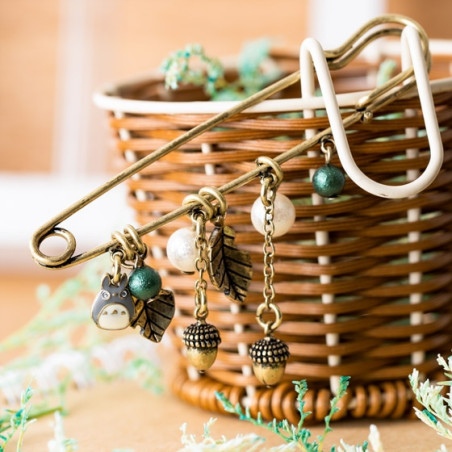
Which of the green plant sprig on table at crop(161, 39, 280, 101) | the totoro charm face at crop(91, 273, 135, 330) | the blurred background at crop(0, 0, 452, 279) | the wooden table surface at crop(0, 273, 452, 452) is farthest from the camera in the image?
the blurred background at crop(0, 0, 452, 279)

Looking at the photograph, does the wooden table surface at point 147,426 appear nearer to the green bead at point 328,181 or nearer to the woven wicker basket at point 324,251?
the woven wicker basket at point 324,251

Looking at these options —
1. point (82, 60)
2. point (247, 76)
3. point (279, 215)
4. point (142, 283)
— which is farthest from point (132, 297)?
point (82, 60)

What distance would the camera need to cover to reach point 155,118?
0.60 m

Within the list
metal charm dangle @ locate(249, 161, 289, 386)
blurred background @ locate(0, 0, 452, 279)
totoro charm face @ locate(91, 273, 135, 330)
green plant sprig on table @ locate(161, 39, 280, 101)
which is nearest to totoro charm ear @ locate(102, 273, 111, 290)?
totoro charm face @ locate(91, 273, 135, 330)

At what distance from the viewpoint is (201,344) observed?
1.68ft

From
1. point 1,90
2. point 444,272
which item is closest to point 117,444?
point 444,272

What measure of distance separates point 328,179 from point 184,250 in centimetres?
11

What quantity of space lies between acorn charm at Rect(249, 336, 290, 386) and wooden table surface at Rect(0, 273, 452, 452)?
0.30 ft

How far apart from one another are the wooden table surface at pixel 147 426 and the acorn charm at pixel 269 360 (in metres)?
0.09

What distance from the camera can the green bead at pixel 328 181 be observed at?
21.0 inches

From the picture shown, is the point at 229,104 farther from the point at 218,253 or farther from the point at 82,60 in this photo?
the point at 82,60

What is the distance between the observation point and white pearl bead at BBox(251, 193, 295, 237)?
528mm

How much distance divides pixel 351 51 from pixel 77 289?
0.39m

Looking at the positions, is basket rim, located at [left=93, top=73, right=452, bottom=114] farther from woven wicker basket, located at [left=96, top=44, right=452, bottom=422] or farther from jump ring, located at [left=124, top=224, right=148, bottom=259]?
jump ring, located at [left=124, top=224, right=148, bottom=259]
